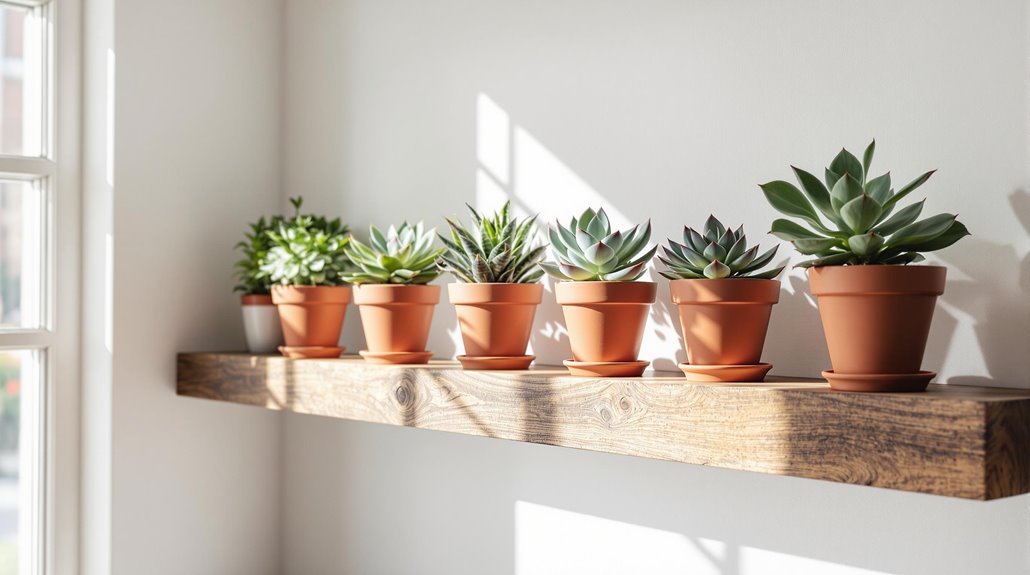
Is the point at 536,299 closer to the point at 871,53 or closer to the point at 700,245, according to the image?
the point at 700,245

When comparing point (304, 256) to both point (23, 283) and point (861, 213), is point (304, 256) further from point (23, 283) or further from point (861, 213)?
point (861, 213)

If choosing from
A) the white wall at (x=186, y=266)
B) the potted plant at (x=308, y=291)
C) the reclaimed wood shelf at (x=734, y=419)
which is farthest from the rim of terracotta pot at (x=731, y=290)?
the white wall at (x=186, y=266)

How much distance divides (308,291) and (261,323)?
6.7 inches

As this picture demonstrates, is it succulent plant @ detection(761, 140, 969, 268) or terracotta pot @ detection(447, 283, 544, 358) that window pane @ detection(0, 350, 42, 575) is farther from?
succulent plant @ detection(761, 140, 969, 268)

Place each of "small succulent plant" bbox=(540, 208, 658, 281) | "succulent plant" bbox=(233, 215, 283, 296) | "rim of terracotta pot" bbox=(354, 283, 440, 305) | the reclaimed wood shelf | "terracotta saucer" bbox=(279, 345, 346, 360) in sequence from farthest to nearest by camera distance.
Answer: "succulent plant" bbox=(233, 215, 283, 296) → "terracotta saucer" bbox=(279, 345, 346, 360) → "rim of terracotta pot" bbox=(354, 283, 440, 305) → "small succulent plant" bbox=(540, 208, 658, 281) → the reclaimed wood shelf

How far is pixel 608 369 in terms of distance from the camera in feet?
3.89

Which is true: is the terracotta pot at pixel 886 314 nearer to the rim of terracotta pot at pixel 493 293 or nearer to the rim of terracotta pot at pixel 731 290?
the rim of terracotta pot at pixel 731 290

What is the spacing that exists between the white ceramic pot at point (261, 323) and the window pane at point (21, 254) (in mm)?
378

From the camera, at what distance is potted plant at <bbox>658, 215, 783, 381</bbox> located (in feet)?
3.60

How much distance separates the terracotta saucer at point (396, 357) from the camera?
4.80ft

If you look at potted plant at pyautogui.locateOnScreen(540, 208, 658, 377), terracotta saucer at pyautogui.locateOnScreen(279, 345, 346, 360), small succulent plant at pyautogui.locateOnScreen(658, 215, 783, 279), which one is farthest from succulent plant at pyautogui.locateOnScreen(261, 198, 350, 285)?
small succulent plant at pyautogui.locateOnScreen(658, 215, 783, 279)

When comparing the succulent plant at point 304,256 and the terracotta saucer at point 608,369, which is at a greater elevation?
the succulent plant at point 304,256

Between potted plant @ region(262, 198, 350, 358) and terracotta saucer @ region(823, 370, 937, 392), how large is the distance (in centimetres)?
94

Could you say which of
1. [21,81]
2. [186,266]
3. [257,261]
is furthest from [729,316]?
[21,81]
